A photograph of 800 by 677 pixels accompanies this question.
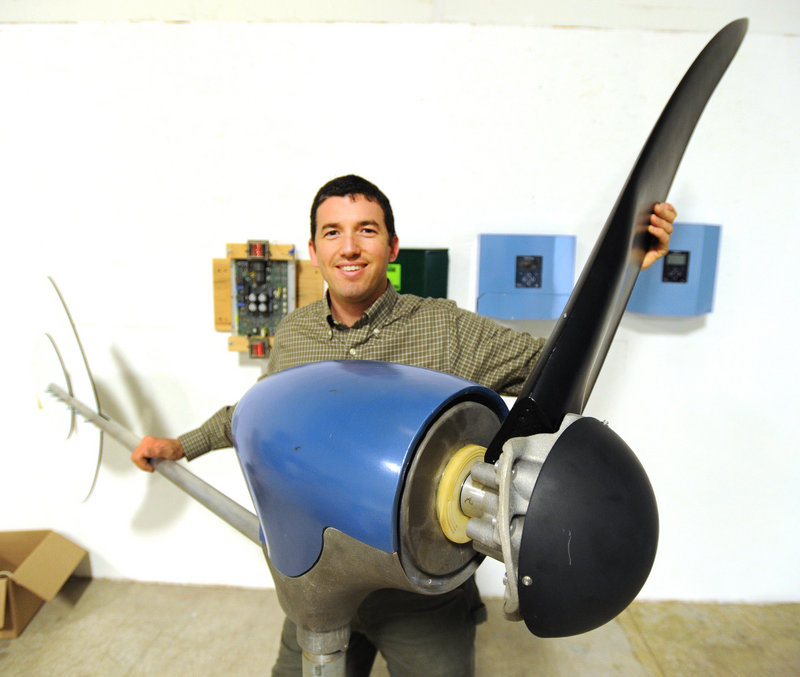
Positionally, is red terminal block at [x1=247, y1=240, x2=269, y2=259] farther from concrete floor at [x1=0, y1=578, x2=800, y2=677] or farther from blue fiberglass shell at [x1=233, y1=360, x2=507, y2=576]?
concrete floor at [x1=0, y1=578, x2=800, y2=677]

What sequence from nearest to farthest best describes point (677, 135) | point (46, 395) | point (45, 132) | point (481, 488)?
point (481, 488) < point (677, 135) < point (46, 395) < point (45, 132)

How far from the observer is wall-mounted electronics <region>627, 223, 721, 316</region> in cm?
163

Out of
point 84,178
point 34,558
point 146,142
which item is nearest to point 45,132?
point 84,178

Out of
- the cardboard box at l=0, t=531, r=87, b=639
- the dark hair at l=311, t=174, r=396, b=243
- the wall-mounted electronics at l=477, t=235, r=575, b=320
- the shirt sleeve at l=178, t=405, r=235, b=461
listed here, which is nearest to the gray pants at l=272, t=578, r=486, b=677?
the shirt sleeve at l=178, t=405, r=235, b=461

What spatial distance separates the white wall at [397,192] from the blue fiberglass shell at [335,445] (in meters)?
1.16

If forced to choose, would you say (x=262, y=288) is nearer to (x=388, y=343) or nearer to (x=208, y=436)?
(x=208, y=436)

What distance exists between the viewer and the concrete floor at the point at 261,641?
159cm

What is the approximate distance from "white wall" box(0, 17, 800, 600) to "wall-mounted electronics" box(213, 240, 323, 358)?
0.10 metres

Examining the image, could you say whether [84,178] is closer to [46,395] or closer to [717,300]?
[46,395]

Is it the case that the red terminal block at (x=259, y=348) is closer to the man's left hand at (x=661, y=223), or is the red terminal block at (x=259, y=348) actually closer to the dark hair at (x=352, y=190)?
the dark hair at (x=352, y=190)

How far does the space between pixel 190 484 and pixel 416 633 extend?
0.57 m

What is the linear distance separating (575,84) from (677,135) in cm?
107

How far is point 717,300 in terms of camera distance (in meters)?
1.76

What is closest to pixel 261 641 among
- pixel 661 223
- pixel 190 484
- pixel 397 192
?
pixel 190 484
